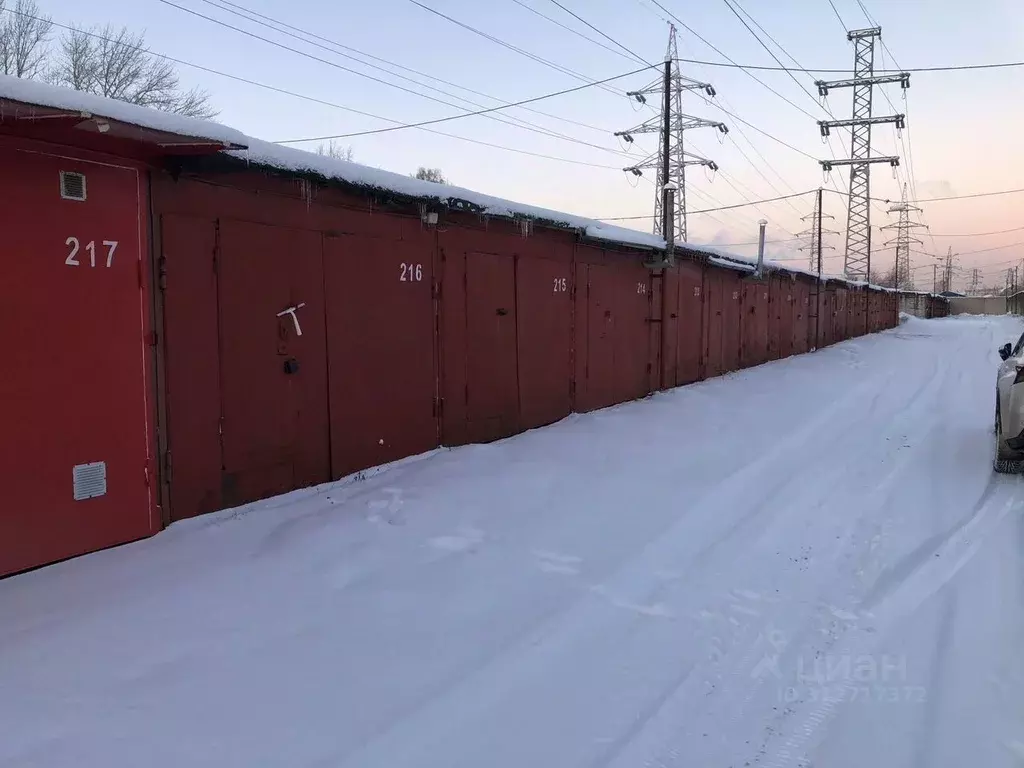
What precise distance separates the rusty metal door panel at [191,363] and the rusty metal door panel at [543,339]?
446 centimetres

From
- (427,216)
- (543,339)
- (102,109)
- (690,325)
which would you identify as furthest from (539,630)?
(690,325)

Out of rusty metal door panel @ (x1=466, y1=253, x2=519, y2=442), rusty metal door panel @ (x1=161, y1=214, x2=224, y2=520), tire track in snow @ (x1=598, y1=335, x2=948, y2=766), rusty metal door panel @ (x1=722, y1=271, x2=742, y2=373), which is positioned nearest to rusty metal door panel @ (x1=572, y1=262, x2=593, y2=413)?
rusty metal door panel @ (x1=466, y1=253, x2=519, y2=442)

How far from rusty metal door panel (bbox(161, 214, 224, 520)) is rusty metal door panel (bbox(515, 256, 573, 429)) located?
4.46 meters

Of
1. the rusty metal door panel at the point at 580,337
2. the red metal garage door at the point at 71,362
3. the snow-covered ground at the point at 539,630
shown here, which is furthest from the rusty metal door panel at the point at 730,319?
the red metal garage door at the point at 71,362

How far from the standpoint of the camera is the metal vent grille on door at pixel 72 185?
447 centimetres

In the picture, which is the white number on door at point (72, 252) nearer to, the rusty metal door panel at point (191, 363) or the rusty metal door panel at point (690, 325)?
the rusty metal door panel at point (191, 363)

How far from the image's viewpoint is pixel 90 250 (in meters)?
4.62

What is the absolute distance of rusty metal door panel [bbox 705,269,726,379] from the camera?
54.1ft

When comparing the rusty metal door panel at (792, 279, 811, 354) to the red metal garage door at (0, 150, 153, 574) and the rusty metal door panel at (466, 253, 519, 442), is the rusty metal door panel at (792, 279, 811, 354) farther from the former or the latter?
the red metal garage door at (0, 150, 153, 574)

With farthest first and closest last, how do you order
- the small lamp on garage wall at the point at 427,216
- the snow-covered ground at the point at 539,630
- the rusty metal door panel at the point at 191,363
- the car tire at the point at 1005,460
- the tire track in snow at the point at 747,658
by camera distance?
the small lamp on garage wall at the point at 427,216, the car tire at the point at 1005,460, the rusty metal door panel at the point at 191,363, the tire track in snow at the point at 747,658, the snow-covered ground at the point at 539,630

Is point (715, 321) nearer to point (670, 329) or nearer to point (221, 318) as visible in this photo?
point (670, 329)

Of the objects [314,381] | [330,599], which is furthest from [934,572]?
[314,381]

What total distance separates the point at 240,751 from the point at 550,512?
3.55 metres

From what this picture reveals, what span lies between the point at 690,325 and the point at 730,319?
3.16 m
